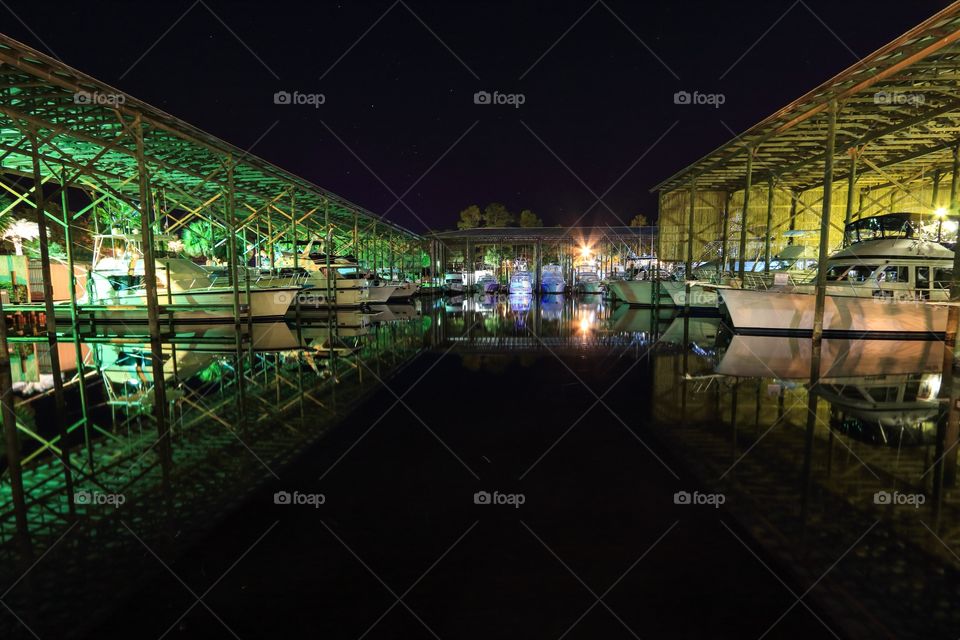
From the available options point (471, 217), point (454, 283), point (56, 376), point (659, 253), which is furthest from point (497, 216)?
point (56, 376)

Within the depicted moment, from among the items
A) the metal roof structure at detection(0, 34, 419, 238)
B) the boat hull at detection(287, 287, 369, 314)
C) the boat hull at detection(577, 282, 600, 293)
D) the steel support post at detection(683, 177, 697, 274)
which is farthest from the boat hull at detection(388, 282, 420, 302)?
the boat hull at detection(577, 282, 600, 293)

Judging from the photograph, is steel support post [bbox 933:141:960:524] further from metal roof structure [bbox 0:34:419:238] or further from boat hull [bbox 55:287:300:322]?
boat hull [bbox 55:287:300:322]

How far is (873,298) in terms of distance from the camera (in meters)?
12.2

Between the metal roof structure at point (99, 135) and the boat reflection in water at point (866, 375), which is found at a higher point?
the metal roof structure at point (99, 135)

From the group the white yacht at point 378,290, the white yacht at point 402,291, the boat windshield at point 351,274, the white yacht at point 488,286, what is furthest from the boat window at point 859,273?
the white yacht at point 488,286

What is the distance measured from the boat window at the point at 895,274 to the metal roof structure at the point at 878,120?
3.07 m

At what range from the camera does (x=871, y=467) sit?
4.11 m

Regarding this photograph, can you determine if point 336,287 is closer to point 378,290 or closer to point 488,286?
point 378,290

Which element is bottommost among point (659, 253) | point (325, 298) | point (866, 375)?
point (866, 375)

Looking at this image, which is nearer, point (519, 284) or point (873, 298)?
point (873, 298)

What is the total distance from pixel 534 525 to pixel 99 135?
14.3 metres

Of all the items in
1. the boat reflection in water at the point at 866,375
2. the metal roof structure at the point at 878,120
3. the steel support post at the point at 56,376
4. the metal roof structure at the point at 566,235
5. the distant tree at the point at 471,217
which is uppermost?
the distant tree at the point at 471,217

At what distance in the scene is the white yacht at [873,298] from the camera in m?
12.2

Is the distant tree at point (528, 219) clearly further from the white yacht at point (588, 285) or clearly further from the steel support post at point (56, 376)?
the steel support post at point (56, 376)
